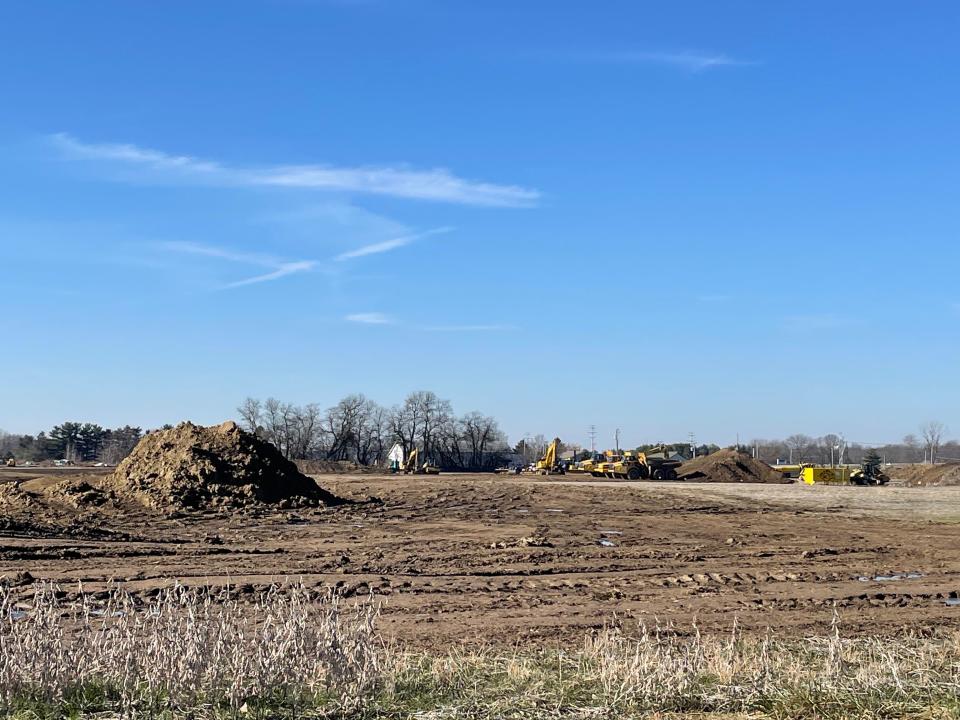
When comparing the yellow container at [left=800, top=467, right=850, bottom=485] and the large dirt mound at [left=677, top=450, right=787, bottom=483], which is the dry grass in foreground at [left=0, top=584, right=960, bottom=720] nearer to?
the yellow container at [left=800, top=467, right=850, bottom=485]

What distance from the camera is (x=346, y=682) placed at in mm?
7336

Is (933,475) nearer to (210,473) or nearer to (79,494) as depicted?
(210,473)

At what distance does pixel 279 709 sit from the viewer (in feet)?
23.4

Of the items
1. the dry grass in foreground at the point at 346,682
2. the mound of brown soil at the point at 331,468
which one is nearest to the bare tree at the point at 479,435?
the mound of brown soil at the point at 331,468

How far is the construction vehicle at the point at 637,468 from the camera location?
67.4 metres

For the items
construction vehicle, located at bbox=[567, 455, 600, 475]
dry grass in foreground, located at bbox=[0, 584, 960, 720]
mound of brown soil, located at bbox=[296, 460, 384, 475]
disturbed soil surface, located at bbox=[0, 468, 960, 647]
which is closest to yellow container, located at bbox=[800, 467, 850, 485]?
construction vehicle, located at bbox=[567, 455, 600, 475]

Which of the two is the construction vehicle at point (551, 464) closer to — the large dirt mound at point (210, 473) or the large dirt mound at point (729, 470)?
the large dirt mound at point (729, 470)

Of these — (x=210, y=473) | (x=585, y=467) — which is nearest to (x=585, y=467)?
(x=585, y=467)

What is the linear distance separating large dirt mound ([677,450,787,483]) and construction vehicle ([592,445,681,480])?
3.42 ft

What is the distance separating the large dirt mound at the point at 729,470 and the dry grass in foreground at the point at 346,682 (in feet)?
208

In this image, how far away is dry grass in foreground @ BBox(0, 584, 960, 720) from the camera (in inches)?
279

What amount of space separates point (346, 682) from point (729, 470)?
67111 mm

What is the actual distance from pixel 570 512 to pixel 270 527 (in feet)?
36.5

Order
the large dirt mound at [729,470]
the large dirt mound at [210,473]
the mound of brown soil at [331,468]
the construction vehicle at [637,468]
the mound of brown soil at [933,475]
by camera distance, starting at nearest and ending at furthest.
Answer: the large dirt mound at [210,473]
the construction vehicle at [637,468]
the mound of brown soil at [933,475]
the large dirt mound at [729,470]
the mound of brown soil at [331,468]
